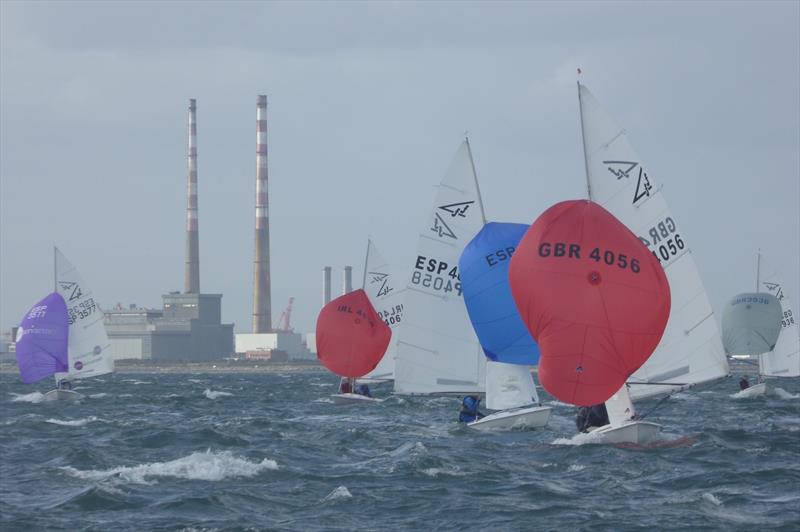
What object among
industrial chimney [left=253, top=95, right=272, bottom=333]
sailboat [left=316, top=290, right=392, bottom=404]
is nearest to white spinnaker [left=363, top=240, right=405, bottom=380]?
sailboat [left=316, top=290, right=392, bottom=404]

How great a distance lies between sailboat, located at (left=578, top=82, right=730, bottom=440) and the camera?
30250 millimetres

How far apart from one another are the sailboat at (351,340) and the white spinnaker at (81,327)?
34.0 ft

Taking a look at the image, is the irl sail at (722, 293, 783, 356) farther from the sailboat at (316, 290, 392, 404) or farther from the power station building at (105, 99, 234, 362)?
the power station building at (105, 99, 234, 362)

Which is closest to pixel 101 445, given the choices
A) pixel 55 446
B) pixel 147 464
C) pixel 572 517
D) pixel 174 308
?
pixel 55 446

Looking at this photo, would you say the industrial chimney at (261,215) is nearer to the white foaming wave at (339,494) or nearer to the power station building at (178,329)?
the power station building at (178,329)

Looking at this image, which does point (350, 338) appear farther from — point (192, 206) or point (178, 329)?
point (178, 329)

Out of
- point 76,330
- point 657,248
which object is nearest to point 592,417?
point 657,248

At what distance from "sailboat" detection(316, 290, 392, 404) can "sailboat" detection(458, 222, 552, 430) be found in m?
21.7

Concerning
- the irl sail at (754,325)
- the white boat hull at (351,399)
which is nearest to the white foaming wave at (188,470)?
the white boat hull at (351,399)

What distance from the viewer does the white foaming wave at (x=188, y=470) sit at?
26.7 m

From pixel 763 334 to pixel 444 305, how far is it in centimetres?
2988

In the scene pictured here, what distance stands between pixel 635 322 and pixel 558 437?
7.93m

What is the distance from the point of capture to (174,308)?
586 feet

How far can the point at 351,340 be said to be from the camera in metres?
57.8
